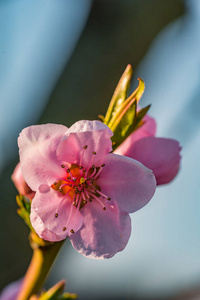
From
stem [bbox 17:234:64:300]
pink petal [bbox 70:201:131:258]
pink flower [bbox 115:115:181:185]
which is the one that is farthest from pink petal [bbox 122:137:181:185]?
stem [bbox 17:234:64:300]

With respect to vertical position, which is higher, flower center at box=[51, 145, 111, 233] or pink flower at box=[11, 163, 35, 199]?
flower center at box=[51, 145, 111, 233]

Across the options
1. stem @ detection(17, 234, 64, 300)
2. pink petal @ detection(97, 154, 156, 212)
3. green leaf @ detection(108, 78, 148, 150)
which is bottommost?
stem @ detection(17, 234, 64, 300)

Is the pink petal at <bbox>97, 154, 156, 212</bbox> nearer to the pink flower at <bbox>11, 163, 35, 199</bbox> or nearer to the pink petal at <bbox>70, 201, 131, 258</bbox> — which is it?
the pink petal at <bbox>70, 201, 131, 258</bbox>

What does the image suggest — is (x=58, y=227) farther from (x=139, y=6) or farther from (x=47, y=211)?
(x=139, y=6)

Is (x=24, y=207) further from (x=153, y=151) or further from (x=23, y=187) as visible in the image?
(x=153, y=151)

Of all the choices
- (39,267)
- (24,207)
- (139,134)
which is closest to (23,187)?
(24,207)

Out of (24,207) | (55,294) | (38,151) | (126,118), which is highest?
(126,118)
